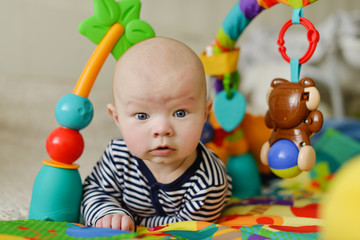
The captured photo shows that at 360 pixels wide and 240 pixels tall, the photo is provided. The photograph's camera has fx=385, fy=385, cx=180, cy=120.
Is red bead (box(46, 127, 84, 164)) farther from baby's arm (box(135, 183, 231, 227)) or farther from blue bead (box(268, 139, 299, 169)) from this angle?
blue bead (box(268, 139, 299, 169))

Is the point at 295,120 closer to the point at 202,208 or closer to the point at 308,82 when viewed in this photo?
the point at 308,82

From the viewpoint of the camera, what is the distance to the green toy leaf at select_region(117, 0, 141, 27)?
0.82 metres

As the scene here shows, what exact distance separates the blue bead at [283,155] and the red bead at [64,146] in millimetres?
369

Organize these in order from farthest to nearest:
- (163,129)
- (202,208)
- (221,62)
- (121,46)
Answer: (221,62) → (121,46) → (202,208) → (163,129)

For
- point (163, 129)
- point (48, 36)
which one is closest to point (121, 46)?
point (163, 129)

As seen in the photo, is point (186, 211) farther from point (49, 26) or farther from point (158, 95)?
point (49, 26)

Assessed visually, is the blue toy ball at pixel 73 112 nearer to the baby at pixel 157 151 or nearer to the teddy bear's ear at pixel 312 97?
the baby at pixel 157 151

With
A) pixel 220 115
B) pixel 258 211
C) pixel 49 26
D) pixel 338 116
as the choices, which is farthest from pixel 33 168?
pixel 338 116

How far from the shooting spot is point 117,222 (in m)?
0.65

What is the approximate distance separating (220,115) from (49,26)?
113 centimetres

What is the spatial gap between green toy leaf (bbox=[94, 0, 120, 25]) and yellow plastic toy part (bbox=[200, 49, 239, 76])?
256 millimetres

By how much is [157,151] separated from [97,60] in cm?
28

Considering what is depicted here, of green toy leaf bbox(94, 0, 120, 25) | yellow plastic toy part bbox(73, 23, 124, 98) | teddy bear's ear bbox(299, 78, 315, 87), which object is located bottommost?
teddy bear's ear bbox(299, 78, 315, 87)

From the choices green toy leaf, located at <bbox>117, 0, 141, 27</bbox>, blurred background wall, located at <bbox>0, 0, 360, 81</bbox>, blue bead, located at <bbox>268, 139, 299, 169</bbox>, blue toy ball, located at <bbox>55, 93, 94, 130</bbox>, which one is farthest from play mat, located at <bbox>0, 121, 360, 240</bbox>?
blurred background wall, located at <bbox>0, 0, 360, 81</bbox>
